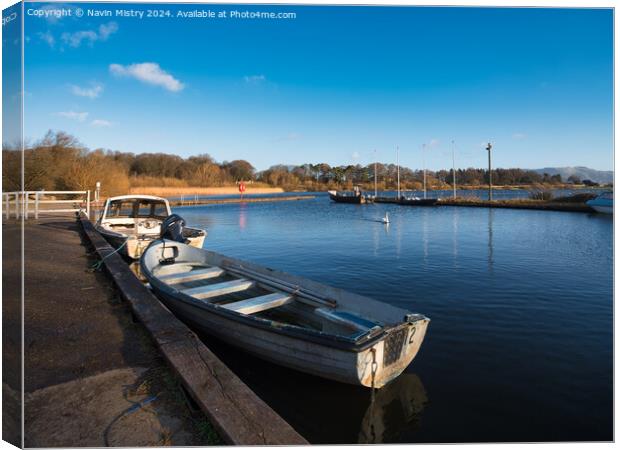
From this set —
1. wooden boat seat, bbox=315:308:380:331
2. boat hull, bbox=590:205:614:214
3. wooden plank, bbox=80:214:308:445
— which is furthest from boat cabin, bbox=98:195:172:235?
boat hull, bbox=590:205:614:214

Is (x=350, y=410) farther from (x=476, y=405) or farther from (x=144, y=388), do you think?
(x=144, y=388)

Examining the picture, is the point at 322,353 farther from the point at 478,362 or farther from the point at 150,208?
the point at 150,208

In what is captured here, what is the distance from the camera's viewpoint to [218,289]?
657 centimetres

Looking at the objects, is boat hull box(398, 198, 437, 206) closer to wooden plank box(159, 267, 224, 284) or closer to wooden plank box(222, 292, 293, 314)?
wooden plank box(159, 267, 224, 284)

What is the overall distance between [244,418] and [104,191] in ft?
124

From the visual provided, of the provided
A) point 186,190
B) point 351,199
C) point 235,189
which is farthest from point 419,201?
point 235,189

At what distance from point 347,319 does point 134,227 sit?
40.0 feet

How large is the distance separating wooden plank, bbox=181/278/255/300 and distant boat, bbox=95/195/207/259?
17.0 feet

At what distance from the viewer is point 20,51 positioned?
289 cm

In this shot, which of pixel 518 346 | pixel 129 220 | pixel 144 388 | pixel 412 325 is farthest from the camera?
pixel 129 220

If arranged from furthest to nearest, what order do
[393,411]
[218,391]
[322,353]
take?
[393,411] < [322,353] < [218,391]

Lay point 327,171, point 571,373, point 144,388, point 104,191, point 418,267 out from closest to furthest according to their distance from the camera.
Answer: point 144,388, point 571,373, point 418,267, point 104,191, point 327,171

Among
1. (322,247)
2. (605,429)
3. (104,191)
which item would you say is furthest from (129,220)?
(104,191)

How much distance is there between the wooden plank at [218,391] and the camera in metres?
2.72
